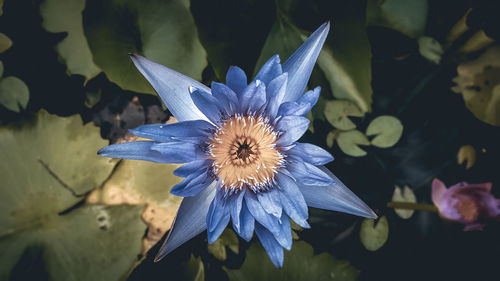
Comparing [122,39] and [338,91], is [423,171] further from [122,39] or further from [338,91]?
[122,39]

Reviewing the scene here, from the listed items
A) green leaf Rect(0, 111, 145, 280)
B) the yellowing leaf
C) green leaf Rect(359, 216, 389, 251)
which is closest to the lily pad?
green leaf Rect(0, 111, 145, 280)

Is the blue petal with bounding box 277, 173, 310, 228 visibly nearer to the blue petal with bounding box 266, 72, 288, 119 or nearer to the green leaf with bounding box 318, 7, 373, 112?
the blue petal with bounding box 266, 72, 288, 119

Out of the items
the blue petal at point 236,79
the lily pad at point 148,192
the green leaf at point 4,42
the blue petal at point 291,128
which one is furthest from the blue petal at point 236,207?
the green leaf at point 4,42

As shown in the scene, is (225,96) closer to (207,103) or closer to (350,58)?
(207,103)

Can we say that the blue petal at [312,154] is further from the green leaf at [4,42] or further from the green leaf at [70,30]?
the green leaf at [4,42]

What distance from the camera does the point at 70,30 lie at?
1.22m

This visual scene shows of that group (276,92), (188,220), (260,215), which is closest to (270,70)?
(276,92)

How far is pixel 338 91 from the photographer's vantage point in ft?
4.23

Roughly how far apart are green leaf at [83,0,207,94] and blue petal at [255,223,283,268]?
0.72m

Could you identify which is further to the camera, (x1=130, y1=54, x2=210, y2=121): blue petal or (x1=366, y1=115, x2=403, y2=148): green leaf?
(x1=366, y1=115, x2=403, y2=148): green leaf

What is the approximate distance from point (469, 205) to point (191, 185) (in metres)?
1.38

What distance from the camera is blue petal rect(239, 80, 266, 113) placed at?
74cm

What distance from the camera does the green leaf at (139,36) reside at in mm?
1095

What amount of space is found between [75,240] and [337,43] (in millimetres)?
1449
